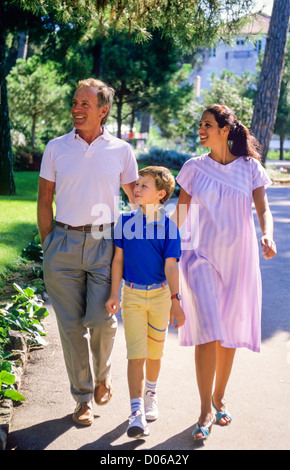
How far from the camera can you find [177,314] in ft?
11.7

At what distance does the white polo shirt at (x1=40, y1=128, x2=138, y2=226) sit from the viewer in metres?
3.73

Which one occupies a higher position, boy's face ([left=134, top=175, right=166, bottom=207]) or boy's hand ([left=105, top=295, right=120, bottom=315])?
boy's face ([left=134, top=175, right=166, bottom=207])

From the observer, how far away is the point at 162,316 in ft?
12.3

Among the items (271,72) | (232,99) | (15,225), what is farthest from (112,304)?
(232,99)

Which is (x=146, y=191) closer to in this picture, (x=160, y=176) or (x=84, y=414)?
(x=160, y=176)

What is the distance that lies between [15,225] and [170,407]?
6.93m

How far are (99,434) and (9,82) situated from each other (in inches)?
966

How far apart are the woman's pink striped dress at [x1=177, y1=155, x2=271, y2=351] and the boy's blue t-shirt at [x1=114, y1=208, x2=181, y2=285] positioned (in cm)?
19

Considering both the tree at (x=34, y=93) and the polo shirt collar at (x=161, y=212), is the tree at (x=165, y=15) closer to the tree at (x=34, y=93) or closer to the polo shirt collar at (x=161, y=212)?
the polo shirt collar at (x=161, y=212)

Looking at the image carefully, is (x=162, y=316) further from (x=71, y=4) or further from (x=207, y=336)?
(x=71, y=4)

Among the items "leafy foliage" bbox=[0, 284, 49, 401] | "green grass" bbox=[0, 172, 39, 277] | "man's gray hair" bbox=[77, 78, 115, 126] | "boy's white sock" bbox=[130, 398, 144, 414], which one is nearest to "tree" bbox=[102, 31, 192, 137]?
"green grass" bbox=[0, 172, 39, 277]

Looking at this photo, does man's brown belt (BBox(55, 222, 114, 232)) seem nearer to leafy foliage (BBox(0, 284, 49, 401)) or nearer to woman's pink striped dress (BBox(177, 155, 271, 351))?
woman's pink striped dress (BBox(177, 155, 271, 351))

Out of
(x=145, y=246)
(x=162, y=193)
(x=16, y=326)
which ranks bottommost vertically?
(x=16, y=326)

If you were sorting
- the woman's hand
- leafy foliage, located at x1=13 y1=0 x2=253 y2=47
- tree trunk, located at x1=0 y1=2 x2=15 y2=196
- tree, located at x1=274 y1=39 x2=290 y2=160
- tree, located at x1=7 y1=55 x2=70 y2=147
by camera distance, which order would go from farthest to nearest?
tree, located at x1=274 y1=39 x2=290 y2=160 → tree, located at x1=7 y1=55 x2=70 y2=147 → tree trunk, located at x1=0 y1=2 x2=15 y2=196 → leafy foliage, located at x1=13 y1=0 x2=253 y2=47 → the woman's hand
